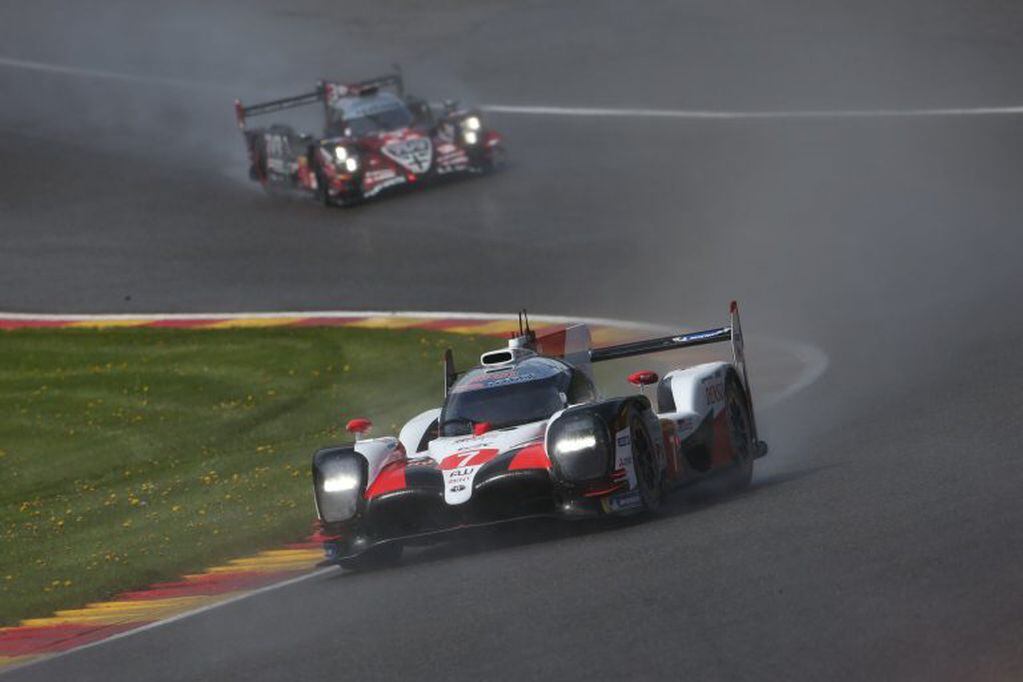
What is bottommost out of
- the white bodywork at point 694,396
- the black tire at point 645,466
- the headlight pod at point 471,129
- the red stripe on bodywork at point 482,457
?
the black tire at point 645,466

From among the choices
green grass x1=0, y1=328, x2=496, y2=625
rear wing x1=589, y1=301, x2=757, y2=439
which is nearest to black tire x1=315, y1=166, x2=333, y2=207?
green grass x1=0, y1=328, x2=496, y2=625

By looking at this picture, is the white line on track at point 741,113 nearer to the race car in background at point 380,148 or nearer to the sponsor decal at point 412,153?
the race car in background at point 380,148

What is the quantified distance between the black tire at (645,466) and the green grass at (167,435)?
305 centimetres

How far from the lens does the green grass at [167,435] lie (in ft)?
44.7

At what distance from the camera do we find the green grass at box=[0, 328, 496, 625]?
1362cm

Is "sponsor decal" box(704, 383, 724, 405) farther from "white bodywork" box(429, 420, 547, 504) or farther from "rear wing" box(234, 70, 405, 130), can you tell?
"rear wing" box(234, 70, 405, 130)

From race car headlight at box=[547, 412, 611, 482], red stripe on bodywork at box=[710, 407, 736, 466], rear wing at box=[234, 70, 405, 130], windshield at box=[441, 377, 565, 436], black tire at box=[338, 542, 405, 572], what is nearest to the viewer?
race car headlight at box=[547, 412, 611, 482]

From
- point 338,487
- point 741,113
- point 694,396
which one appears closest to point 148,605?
point 338,487

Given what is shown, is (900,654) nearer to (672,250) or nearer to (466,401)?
(466,401)

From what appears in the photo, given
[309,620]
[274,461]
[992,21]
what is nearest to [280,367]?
[274,461]

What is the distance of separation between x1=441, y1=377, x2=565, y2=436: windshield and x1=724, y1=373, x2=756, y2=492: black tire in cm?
133

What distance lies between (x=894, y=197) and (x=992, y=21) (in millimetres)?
9569

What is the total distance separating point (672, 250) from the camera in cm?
2320

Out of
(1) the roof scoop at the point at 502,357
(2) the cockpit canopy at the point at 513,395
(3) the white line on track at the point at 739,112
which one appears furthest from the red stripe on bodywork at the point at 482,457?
(3) the white line on track at the point at 739,112
